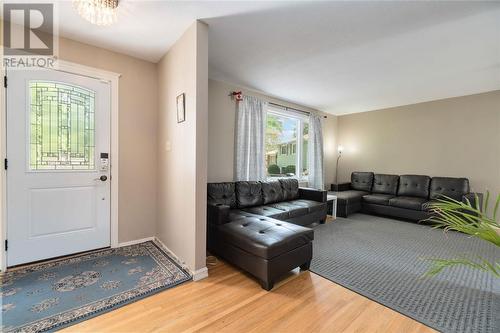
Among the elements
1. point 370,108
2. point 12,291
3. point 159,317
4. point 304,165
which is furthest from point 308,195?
point 12,291

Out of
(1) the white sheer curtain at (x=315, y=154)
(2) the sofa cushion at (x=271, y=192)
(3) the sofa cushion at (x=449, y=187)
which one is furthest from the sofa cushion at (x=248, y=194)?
Result: (3) the sofa cushion at (x=449, y=187)

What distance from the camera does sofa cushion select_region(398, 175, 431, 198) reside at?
4746mm

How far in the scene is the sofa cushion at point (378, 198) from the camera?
4.77m

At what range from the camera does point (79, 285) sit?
6.93 ft

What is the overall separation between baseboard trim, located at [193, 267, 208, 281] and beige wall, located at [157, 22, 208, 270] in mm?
38

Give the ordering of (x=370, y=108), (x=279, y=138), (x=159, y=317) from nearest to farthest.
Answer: (x=159, y=317)
(x=279, y=138)
(x=370, y=108)

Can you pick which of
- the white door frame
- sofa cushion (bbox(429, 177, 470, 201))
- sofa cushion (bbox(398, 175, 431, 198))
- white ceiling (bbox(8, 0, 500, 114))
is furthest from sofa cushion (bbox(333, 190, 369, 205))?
the white door frame

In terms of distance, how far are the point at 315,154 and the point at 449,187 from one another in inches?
105

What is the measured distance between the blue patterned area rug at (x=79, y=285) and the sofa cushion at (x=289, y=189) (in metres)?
2.37

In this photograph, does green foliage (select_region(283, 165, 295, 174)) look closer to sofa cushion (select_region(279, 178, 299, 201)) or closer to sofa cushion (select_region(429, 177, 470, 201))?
sofa cushion (select_region(279, 178, 299, 201))

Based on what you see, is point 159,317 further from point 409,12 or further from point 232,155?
point 409,12

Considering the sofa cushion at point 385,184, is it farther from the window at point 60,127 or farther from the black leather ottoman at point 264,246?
the window at point 60,127

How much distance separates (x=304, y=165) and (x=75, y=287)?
4811 mm

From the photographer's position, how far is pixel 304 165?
5.70m
